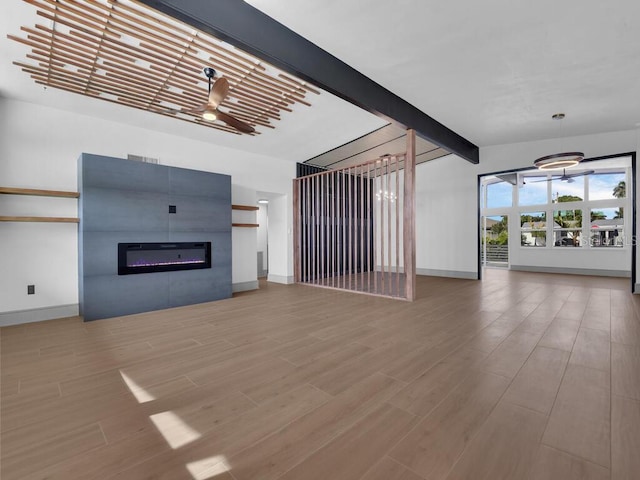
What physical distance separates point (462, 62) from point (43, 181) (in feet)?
19.1

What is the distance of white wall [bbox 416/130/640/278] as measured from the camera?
6441 millimetres

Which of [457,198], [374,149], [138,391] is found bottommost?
[138,391]

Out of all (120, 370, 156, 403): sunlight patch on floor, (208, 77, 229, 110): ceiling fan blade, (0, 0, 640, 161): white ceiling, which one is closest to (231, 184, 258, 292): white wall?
(0, 0, 640, 161): white ceiling

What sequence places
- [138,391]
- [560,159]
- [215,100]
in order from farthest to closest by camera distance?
1. [560,159]
2. [215,100]
3. [138,391]

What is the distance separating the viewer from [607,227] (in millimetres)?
8672

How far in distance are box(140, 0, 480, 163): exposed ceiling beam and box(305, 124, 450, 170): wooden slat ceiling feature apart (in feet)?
3.90

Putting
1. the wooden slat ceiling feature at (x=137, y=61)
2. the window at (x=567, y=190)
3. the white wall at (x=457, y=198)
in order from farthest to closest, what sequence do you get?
1. the window at (x=567, y=190)
2. the white wall at (x=457, y=198)
3. the wooden slat ceiling feature at (x=137, y=61)

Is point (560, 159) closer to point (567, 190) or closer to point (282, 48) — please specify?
point (282, 48)

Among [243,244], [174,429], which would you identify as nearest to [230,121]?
[243,244]

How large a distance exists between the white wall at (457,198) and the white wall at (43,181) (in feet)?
23.9

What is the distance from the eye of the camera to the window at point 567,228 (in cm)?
916

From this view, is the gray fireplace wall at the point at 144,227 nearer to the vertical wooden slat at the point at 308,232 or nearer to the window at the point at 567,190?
the vertical wooden slat at the point at 308,232

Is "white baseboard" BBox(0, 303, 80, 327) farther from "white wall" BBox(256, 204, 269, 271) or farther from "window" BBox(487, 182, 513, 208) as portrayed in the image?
"window" BBox(487, 182, 513, 208)

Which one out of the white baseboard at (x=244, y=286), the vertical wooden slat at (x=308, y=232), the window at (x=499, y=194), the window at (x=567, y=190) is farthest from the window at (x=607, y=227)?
the white baseboard at (x=244, y=286)
